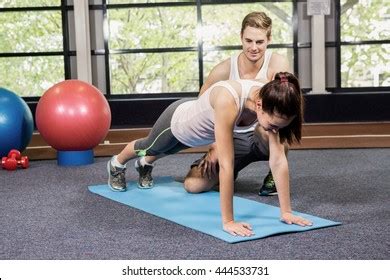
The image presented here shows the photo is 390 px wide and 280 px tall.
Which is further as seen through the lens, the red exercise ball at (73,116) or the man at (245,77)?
the red exercise ball at (73,116)

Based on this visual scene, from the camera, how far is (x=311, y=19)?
8.07 m

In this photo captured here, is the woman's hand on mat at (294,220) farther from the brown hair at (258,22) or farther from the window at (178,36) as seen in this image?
the window at (178,36)

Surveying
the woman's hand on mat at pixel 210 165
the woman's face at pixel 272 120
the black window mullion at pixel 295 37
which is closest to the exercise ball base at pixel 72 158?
the woman's hand on mat at pixel 210 165

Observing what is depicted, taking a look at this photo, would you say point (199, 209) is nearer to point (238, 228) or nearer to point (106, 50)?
point (238, 228)

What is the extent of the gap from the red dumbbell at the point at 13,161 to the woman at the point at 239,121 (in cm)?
178

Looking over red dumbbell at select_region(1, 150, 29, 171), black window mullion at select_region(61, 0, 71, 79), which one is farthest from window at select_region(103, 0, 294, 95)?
red dumbbell at select_region(1, 150, 29, 171)

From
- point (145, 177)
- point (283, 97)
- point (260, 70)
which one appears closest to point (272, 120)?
point (283, 97)

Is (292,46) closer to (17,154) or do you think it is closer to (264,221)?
(17,154)

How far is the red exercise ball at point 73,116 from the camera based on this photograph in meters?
4.52

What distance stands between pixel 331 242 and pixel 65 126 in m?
2.58

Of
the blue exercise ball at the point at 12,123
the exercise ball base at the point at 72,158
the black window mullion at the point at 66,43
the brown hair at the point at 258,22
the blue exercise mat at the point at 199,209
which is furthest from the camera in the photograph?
the black window mullion at the point at 66,43

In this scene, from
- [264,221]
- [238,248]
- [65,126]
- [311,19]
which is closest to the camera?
[238,248]

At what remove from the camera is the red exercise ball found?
14.8 feet

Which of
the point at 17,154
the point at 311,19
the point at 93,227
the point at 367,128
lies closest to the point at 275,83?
the point at 93,227
